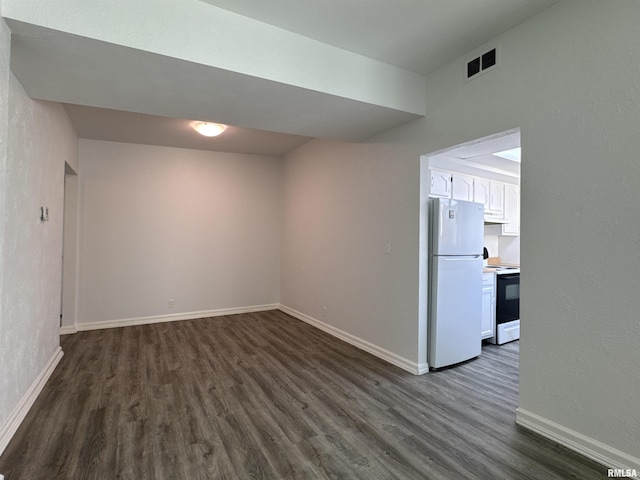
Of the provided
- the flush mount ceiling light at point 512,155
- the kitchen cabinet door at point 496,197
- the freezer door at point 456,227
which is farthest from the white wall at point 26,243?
the kitchen cabinet door at point 496,197

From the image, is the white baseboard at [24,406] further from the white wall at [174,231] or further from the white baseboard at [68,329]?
the white wall at [174,231]

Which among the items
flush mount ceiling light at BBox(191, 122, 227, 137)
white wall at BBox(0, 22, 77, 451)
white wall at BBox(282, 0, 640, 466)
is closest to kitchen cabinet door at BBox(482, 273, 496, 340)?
white wall at BBox(282, 0, 640, 466)

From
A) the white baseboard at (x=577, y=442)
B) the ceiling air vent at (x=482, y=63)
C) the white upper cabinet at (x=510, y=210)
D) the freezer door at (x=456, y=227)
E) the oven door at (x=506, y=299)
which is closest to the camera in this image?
the white baseboard at (x=577, y=442)

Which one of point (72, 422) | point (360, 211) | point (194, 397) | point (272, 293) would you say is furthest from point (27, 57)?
point (272, 293)

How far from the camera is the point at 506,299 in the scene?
13.2 ft

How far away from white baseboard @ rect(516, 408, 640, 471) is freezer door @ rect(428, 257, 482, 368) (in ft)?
3.04

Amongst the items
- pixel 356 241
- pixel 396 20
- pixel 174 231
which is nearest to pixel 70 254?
pixel 174 231

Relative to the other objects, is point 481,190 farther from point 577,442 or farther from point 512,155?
point 577,442

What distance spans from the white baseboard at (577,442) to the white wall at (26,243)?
126 inches

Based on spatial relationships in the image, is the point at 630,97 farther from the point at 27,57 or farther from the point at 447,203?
the point at 27,57

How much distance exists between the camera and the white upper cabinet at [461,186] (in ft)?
→ 11.6

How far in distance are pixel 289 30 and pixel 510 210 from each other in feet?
13.3

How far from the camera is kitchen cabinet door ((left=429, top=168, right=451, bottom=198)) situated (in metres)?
3.25

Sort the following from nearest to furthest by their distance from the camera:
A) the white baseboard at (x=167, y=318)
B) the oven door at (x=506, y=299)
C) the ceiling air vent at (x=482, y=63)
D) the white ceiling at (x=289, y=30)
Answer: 1. the white ceiling at (x=289, y=30)
2. the ceiling air vent at (x=482, y=63)
3. the oven door at (x=506, y=299)
4. the white baseboard at (x=167, y=318)
